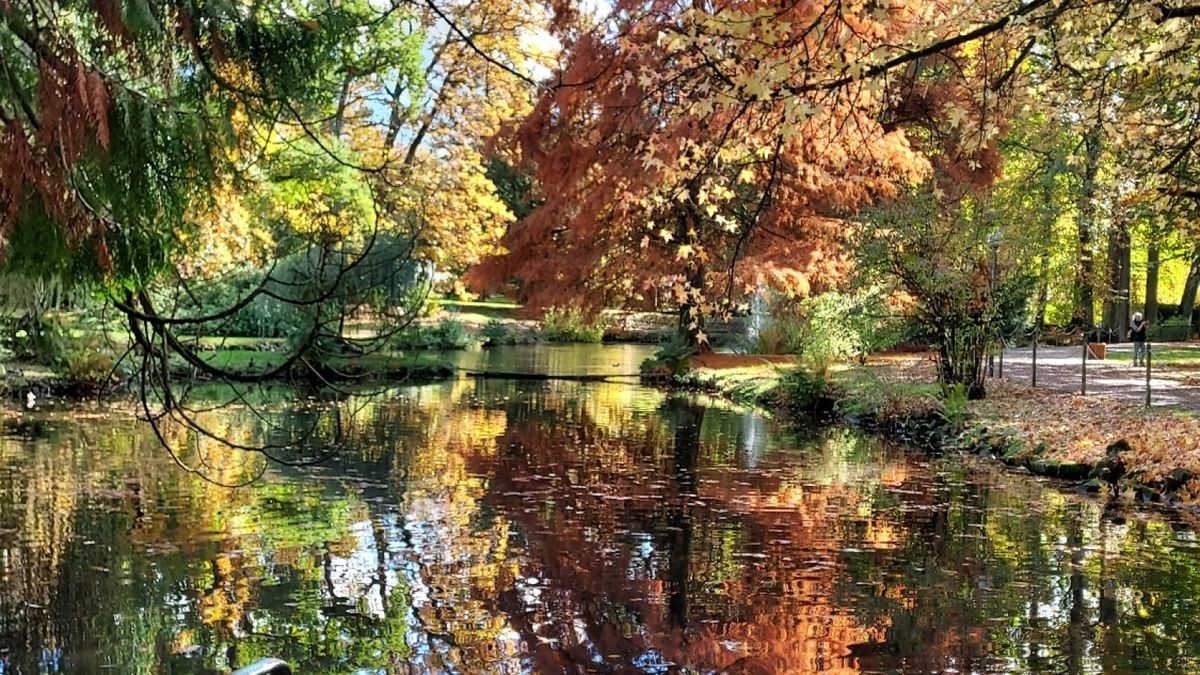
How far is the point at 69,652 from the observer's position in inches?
210

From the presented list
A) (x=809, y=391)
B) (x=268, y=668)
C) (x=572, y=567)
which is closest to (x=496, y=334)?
(x=809, y=391)

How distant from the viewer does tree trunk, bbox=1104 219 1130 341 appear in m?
27.8

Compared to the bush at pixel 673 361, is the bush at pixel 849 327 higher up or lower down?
higher up

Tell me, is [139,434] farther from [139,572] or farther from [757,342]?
[757,342]

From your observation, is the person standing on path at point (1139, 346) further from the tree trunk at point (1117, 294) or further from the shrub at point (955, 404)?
the shrub at point (955, 404)

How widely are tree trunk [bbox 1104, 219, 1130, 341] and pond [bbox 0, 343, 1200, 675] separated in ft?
60.9

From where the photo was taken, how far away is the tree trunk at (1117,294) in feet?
91.2

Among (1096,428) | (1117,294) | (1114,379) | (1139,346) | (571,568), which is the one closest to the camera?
(571,568)

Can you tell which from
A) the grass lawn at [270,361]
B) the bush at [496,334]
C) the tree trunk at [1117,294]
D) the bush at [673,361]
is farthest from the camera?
the bush at [496,334]

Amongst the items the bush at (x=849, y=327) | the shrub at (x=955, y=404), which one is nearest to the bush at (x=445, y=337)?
the bush at (x=849, y=327)

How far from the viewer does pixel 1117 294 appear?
2780cm

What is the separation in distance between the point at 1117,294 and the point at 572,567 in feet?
81.9

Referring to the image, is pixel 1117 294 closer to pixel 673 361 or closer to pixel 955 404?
pixel 673 361

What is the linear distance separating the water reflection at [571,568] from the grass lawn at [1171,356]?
34.7ft
